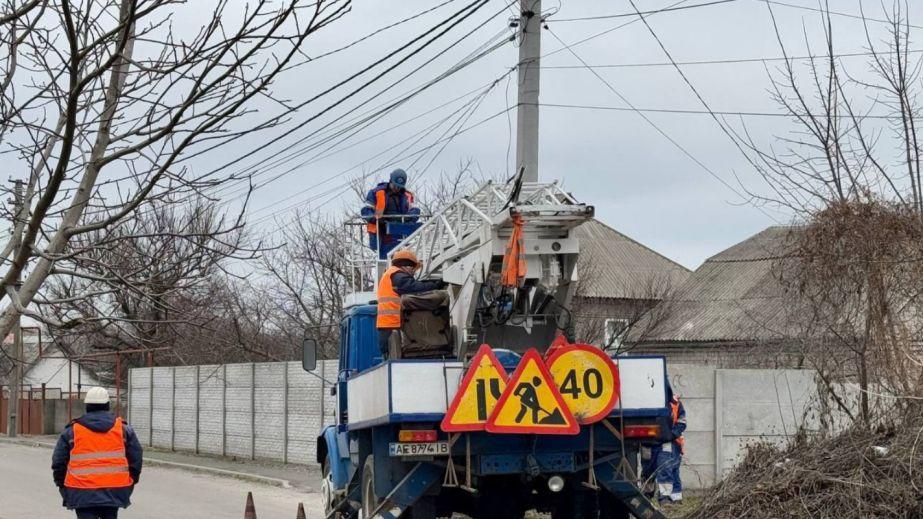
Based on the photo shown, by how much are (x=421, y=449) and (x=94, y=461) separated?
2.61m

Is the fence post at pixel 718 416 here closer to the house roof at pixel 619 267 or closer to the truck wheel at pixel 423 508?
the house roof at pixel 619 267

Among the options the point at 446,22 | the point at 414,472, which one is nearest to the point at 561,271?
the point at 414,472

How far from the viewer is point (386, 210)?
15.3m

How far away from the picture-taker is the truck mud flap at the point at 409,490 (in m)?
9.95

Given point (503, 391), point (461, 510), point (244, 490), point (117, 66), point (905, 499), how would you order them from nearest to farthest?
point (117, 66) < point (905, 499) < point (503, 391) < point (461, 510) < point (244, 490)

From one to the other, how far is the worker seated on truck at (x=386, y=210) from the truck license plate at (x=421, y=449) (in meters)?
5.76

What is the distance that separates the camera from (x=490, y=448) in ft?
32.3

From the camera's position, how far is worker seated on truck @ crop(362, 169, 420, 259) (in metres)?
15.2

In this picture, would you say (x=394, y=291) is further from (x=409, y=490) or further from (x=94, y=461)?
(x=94, y=461)

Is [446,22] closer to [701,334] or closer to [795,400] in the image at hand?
[795,400]

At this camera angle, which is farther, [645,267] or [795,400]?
[645,267]

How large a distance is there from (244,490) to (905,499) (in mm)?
13384

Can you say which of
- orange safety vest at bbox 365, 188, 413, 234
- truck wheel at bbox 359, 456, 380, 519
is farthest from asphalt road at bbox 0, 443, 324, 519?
truck wheel at bbox 359, 456, 380, 519

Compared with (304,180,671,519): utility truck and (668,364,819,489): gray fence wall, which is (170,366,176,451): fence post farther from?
(304,180,671,519): utility truck
